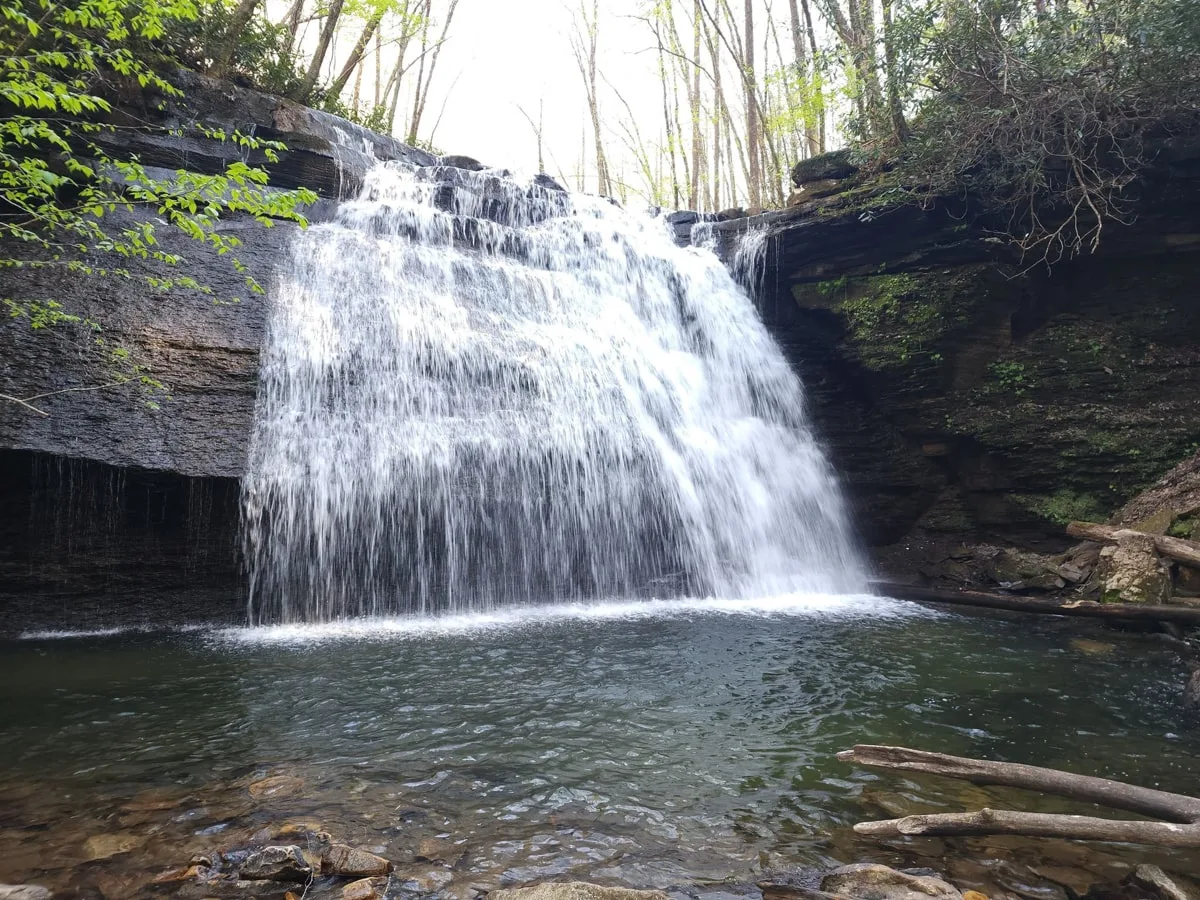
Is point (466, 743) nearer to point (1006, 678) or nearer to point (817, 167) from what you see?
point (1006, 678)

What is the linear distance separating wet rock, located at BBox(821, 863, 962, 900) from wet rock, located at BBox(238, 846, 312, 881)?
1.97 meters

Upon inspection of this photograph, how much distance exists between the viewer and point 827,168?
12.0 meters

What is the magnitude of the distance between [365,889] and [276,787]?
1063 millimetres

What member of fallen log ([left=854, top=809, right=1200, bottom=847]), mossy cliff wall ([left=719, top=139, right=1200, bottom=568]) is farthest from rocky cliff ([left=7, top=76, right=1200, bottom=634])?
fallen log ([left=854, top=809, right=1200, bottom=847])

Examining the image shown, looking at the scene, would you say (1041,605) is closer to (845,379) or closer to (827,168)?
(845,379)

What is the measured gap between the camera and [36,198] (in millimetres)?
8375

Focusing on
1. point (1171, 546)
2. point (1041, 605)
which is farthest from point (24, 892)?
point (1171, 546)

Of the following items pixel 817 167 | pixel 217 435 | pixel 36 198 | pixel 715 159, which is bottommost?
pixel 217 435

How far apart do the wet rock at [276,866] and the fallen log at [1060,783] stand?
7.58ft

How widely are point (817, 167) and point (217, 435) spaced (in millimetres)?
10634

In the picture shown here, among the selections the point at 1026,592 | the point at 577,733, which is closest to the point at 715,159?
the point at 1026,592

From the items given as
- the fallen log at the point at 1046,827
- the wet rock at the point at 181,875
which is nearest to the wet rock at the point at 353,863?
the wet rock at the point at 181,875

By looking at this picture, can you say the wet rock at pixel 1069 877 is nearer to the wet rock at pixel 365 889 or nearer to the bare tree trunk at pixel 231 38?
the wet rock at pixel 365 889

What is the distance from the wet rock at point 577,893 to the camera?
89.1 inches
